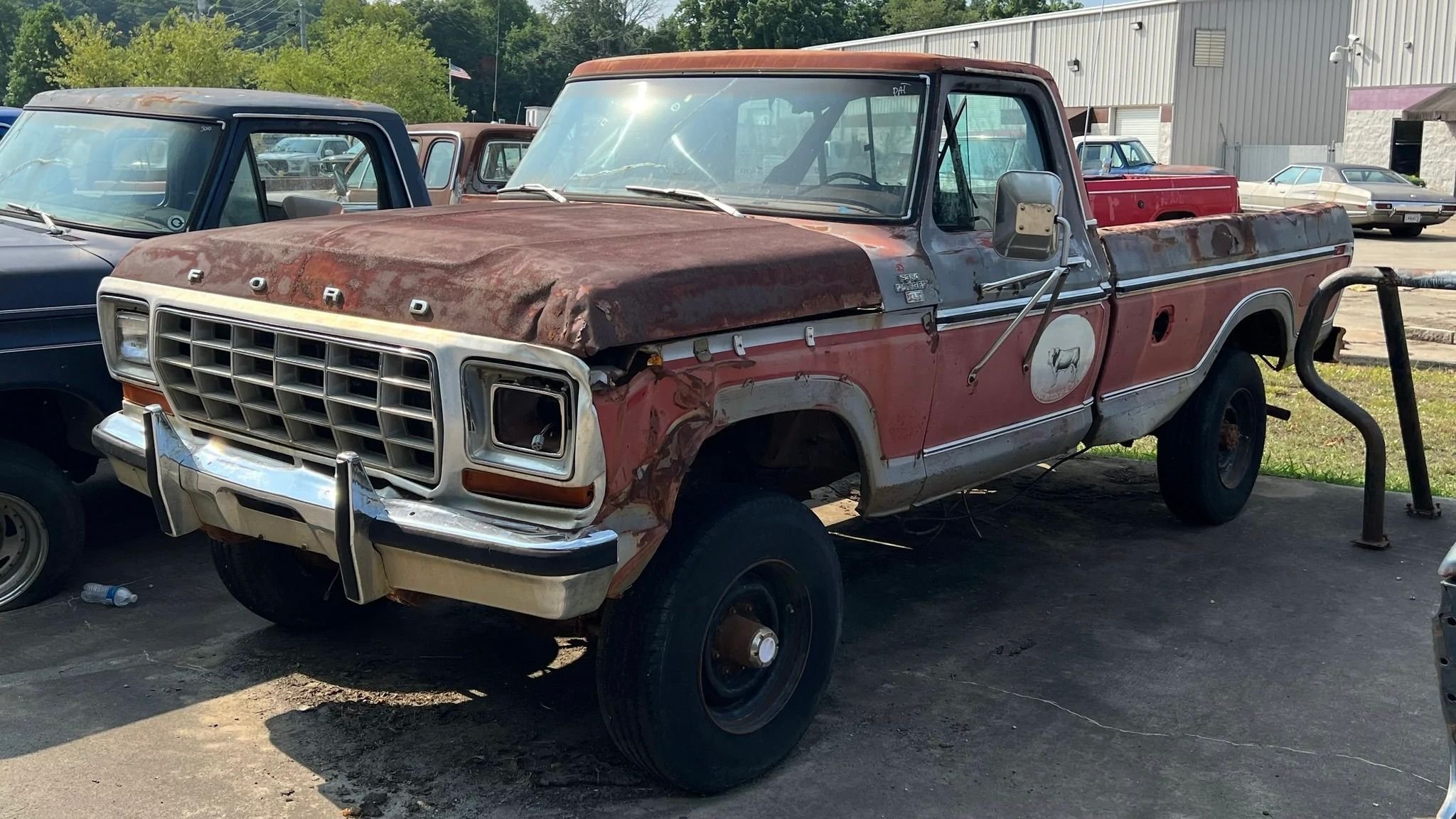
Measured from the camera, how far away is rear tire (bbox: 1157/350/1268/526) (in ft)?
20.8

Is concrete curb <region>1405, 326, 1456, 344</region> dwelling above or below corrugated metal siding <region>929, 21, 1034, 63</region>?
below

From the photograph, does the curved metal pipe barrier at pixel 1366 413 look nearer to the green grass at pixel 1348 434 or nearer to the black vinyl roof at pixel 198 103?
the green grass at pixel 1348 434

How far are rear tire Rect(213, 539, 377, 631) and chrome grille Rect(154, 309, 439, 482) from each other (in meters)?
0.83

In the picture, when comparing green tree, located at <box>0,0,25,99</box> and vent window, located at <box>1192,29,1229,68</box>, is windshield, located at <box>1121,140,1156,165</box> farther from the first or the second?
green tree, located at <box>0,0,25,99</box>

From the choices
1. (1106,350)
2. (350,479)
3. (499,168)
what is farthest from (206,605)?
(499,168)

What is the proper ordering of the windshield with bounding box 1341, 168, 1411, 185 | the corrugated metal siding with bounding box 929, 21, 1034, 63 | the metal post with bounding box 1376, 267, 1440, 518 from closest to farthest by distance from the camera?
the metal post with bounding box 1376, 267, 1440, 518
the windshield with bounding box 1341, 168, 1411, 185
the corrugated metal siding with bounding box 929, 21, 1034, 63

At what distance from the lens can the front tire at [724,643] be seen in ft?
11.8

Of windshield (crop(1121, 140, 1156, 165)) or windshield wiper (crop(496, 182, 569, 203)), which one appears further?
windshield (crop(1121, 140, 1156, 165))

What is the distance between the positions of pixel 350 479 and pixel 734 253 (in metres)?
1.20

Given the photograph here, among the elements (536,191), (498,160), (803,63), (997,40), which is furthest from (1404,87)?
(536,191)

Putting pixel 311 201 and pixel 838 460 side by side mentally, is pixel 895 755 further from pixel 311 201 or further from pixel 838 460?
pixel 311 201

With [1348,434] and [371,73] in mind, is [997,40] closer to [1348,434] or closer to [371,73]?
[371,73]

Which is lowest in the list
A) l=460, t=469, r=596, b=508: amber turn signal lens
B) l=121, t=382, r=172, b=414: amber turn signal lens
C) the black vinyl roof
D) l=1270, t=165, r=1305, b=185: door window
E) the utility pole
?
l=460, t=469, r=596, b=508: amber turn signal lens

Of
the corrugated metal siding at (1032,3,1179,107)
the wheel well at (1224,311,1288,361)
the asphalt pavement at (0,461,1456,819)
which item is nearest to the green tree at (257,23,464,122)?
the corrugated metal siding at (1032,3,1179,107)
